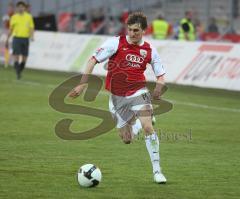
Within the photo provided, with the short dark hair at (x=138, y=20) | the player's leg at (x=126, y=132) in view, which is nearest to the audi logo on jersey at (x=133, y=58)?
the short dark hair at (x=138, y=20)

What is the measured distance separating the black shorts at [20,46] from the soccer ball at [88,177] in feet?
58.1

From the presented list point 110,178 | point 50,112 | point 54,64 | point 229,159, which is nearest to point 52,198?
point 110,178

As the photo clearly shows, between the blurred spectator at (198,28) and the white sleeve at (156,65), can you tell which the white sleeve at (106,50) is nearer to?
the white sleeve at (156,65)

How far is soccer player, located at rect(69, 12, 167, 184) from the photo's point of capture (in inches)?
440

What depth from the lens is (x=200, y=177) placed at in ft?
37.0

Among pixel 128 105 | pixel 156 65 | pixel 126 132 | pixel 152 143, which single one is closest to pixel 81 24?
pixel 126 132

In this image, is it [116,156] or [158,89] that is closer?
[158,89]

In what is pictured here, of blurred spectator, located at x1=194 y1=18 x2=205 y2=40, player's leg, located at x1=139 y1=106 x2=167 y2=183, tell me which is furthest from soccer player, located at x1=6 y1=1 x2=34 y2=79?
player's leg, located at x1=139 y1=106 x2=167 y2=183

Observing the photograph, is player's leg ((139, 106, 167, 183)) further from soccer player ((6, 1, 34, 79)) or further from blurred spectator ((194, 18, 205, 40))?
blurred spectator ((194, 18, 205, 40))

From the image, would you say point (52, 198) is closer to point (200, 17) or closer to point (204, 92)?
point (204, 92)

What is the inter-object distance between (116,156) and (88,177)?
9.11 feet

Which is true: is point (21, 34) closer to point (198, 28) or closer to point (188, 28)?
point (188, 28)

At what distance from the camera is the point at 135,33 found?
11250 mm

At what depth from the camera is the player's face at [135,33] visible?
1116 centimetres
